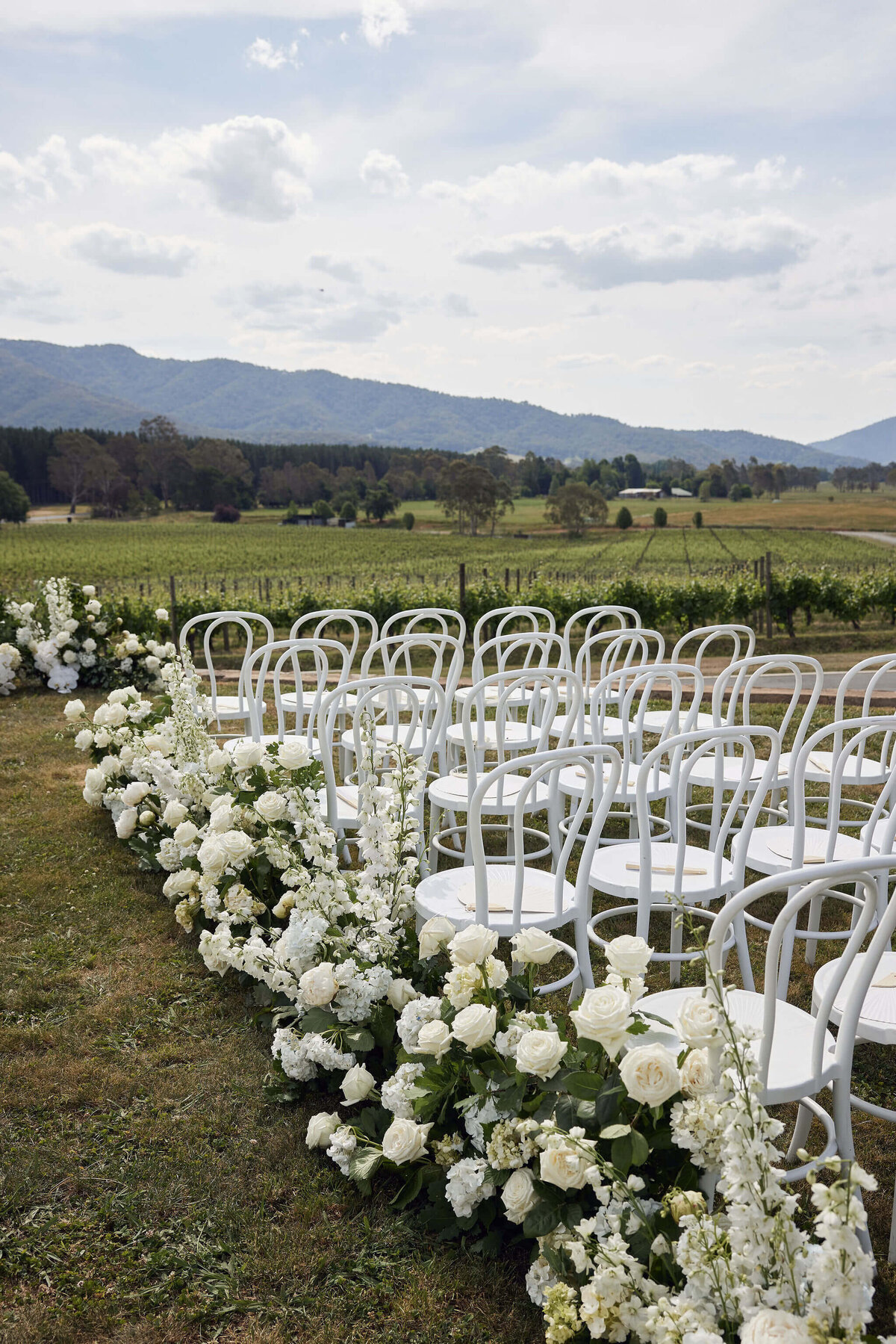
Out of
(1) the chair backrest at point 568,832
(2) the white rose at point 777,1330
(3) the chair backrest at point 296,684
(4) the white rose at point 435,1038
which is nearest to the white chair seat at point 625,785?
(1) the chair backrest at point 568,832

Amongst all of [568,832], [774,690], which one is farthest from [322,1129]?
[774,690]

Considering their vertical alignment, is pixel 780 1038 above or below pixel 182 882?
above

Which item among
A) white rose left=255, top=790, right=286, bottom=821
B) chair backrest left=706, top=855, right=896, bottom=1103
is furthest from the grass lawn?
white rose left=255, top=790, right=286, bottom=821

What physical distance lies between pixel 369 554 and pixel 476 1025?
35073 mm

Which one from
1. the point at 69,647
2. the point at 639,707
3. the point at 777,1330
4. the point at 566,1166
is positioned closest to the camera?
the point at 777,1330

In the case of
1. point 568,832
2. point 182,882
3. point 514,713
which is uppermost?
point 568,832

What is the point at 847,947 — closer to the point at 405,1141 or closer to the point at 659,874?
the point at 405,1141

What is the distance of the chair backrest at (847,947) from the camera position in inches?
58.9

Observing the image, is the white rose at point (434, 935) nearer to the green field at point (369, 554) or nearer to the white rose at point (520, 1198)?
the white rose at point (520, 1198)

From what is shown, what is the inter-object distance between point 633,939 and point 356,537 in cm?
4775

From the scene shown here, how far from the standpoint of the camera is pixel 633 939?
6.08 feet

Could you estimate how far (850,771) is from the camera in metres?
3.71

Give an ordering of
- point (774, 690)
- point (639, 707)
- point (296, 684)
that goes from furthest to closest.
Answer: point (774, 690)
point (296, 684)
point (639, 707)

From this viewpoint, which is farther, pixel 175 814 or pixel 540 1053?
pixel 175 814
